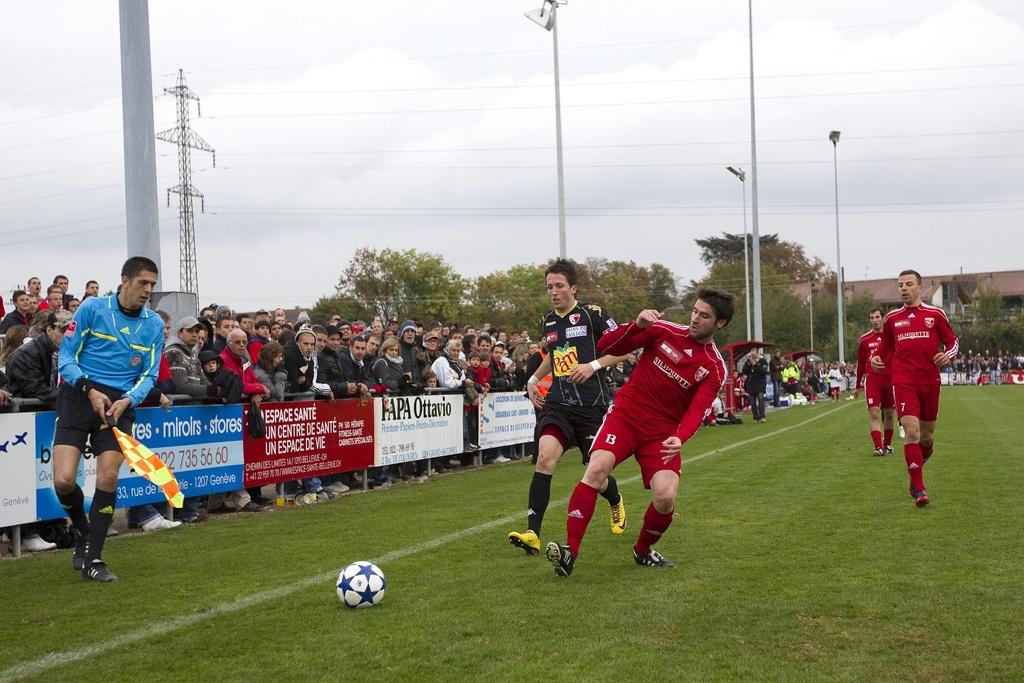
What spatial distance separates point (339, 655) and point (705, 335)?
11.0ft

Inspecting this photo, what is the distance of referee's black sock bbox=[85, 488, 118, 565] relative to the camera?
732 centimetres

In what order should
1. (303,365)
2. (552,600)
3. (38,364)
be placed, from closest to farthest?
(552,600), (38,364), (303,365)

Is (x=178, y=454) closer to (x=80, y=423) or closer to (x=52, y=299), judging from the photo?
(x=80, y=423)

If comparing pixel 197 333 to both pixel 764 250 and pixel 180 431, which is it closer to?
pixel 180 431

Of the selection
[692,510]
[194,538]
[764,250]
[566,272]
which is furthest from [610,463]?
[764,250]

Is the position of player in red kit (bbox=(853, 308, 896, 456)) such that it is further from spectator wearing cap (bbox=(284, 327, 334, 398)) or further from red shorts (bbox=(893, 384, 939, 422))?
spectator wearing cap (bbox=(284, 327, 334, 398))

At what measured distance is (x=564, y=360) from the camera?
27.7ft

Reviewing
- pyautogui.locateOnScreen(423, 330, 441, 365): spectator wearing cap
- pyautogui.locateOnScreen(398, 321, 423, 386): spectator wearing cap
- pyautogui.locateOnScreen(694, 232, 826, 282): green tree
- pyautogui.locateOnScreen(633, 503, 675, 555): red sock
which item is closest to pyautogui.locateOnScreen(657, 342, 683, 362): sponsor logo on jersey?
pyautogui.locateOnScreen(633, 503, 675, 555): red sock

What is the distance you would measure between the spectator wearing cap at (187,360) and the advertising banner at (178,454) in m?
0.21

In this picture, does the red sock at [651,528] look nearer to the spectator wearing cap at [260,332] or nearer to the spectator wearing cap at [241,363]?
the spectator wearing cap at [241,363]

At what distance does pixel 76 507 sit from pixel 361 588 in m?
2.78

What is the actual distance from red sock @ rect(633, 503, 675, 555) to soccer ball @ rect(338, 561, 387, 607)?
1985 mm

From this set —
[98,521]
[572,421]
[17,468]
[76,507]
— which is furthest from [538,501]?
[17,468]

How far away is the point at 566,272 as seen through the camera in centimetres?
827
